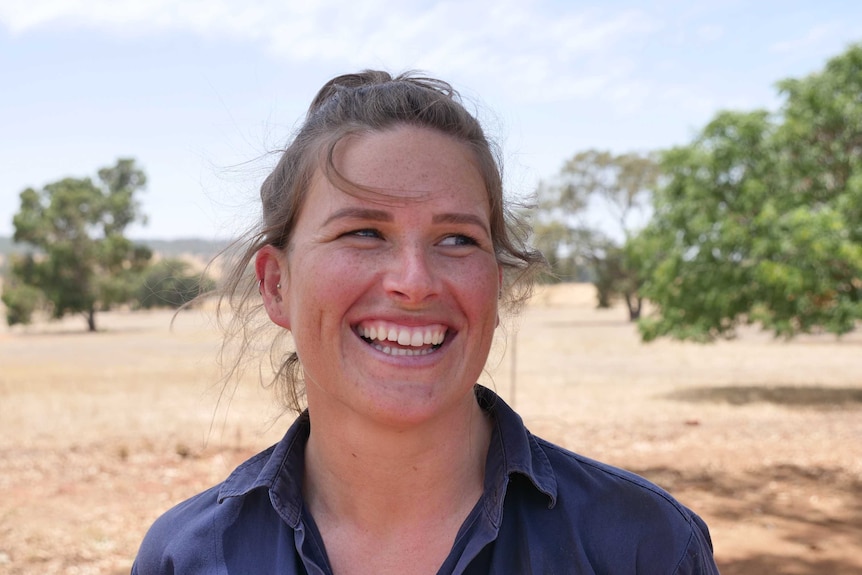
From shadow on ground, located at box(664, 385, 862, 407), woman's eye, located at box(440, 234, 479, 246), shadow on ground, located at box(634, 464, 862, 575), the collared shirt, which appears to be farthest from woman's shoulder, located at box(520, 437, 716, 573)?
shadow on ground, located at box(664, 385, 862, 407)

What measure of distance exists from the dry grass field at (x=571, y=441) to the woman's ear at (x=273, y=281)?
21.3 inches

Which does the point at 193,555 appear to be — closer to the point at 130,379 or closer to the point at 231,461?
the point at 231,461

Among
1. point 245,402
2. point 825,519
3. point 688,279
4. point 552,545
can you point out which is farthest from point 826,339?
point 552,545

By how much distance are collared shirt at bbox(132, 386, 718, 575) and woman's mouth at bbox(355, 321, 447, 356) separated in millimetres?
273

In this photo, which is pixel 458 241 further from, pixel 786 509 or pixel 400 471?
pixel 786 509

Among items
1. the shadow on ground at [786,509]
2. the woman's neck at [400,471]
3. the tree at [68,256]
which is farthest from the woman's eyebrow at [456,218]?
the tree at [68,256]

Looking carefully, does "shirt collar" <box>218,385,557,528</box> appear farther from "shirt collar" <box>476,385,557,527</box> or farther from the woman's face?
the woman's face

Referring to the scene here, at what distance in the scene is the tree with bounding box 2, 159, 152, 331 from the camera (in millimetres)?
41969

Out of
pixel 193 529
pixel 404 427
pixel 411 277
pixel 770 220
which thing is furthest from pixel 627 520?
pixel 770 220

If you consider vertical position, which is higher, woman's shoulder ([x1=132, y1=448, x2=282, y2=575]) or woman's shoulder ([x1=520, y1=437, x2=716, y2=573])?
woman's shoulder ([x1=520, y1=437, x2=716, y2=573])

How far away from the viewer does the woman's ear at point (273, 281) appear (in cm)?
185

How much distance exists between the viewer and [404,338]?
158cm

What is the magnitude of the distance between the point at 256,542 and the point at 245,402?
13.1 meters

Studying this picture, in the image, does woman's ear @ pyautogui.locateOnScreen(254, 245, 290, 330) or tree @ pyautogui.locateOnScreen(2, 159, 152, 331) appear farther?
tree @ pyautogui.locateOnScreen(2, 159, 152, 331)
